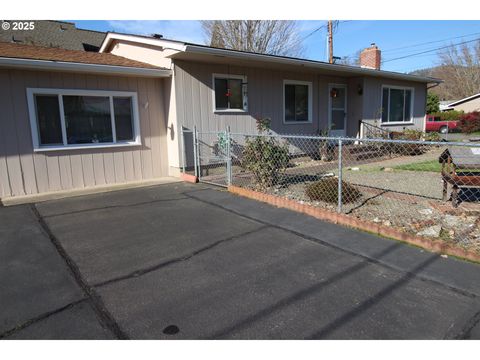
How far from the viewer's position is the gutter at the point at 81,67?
6.17 metres

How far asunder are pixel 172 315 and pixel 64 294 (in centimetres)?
109

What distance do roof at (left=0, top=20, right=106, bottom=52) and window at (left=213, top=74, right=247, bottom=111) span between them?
50.1 feet

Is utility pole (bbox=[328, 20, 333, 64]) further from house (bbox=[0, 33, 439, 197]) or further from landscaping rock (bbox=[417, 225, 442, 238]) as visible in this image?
landscaping rock (bbox=[417, 225, 442, 238])

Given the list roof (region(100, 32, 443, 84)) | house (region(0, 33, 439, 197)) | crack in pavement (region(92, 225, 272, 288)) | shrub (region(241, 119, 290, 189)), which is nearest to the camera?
crack in pavement (region(92, 225, 272, 288))

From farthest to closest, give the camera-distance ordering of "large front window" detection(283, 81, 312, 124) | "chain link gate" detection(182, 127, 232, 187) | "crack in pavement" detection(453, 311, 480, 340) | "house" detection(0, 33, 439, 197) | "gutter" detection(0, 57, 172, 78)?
1. "large front window" detection(283, 81, 312, 124)
2. "chain link gate" detection(182, 127, 232, 187)
3. "house" detection(0, 33, 439, 197)
4. "gutter" detection(0, 57, 172, 78)
5. "crack in pavement" detection(453, 311, 480, 340)

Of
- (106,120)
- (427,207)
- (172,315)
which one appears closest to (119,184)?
(106,120)

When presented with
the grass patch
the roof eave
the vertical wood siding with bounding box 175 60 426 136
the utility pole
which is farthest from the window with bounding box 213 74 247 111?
the utility pole

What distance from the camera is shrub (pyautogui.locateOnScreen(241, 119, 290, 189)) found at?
→ 6.34 meters

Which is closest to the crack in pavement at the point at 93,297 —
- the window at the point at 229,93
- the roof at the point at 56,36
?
the window at the point at 229,93

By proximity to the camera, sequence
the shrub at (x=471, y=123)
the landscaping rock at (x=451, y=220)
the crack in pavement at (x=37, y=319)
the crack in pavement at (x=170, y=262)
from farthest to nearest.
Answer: the shrub at (x=471, y=123) < the landscaping rock at (x=451, y=220) < the crack in pavement at (x=170, y=262) < the crack in pavement at (x=37, y=319)

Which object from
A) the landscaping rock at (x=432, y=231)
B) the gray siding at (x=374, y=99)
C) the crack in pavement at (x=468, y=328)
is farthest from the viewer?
the gray siding at (x=374, y=99)

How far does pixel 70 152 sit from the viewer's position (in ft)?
23.9

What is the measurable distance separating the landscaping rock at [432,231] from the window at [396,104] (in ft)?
33.2

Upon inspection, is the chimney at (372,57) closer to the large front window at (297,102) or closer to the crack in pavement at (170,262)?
the large front window at (297,102)
